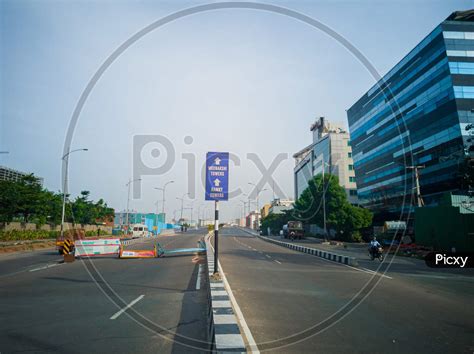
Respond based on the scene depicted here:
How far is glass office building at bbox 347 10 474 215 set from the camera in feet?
170

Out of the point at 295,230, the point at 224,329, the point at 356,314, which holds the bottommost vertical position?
the point at 295,230

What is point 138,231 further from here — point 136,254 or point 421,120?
point 421,120

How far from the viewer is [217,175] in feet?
40.2

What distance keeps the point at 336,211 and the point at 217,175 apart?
43246mm

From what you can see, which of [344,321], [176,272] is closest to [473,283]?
[344,321]

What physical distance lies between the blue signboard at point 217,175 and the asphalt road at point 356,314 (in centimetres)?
338

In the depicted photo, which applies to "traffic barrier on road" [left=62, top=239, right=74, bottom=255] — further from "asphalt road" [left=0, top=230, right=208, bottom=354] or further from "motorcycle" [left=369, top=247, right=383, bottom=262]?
"motorcycle" [left=369, top=247, right=383, bottom=262]

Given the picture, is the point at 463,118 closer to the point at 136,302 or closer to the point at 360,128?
the point at 360,128

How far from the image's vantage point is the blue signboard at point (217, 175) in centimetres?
1209

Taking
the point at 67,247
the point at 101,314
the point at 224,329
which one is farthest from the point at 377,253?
the point at 67,247

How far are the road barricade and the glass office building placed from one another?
132 feet

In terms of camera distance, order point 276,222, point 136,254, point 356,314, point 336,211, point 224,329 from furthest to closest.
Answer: point 276,222 < point 336,211 < point 136,254 < point 356,314 < point 224,329

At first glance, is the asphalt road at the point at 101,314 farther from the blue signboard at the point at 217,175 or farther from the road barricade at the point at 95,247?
the road barricade at the point at 95,247

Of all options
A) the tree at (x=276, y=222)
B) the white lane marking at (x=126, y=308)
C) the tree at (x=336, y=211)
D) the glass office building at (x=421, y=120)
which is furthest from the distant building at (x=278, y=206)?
the white lane marking at (x=126, y=308)
